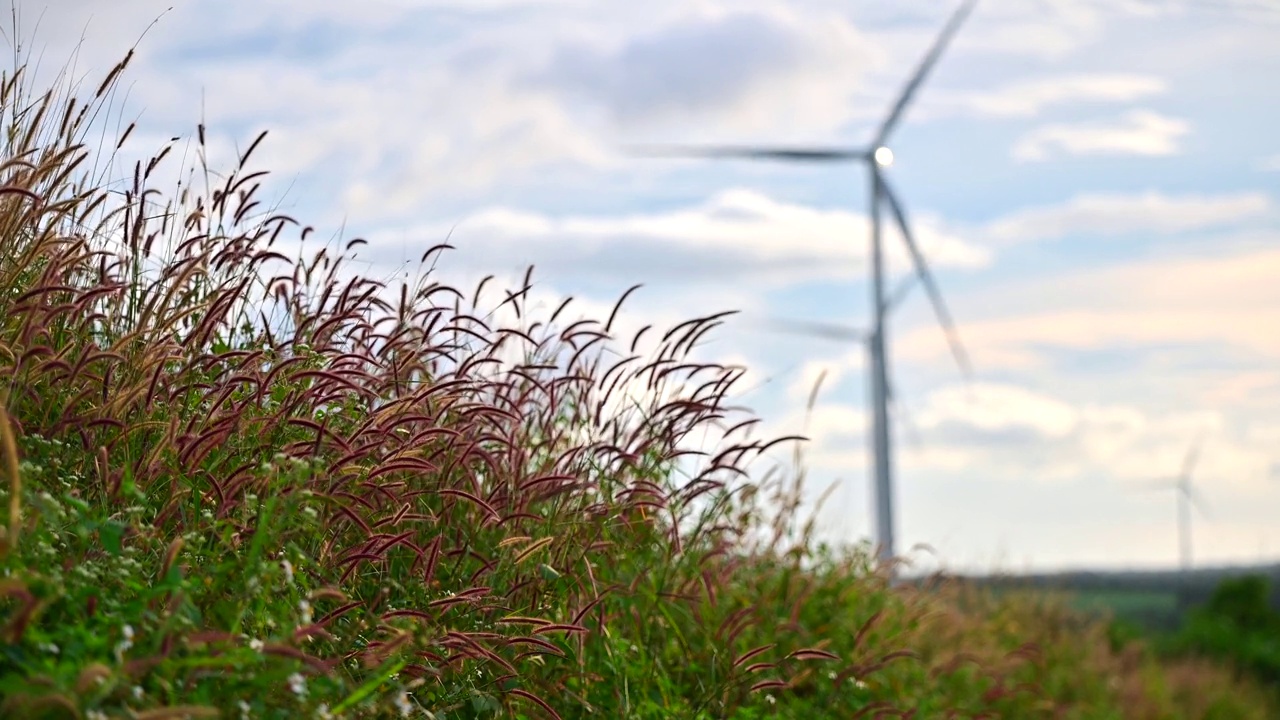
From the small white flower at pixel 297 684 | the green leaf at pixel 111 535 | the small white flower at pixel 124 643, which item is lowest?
the small white flower at pixel 297 684

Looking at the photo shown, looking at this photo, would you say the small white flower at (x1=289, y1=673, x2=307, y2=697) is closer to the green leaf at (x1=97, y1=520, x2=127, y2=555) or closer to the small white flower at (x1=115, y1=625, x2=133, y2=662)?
the small white flower at (x1=115, y1=625, x2=133, y2=662)

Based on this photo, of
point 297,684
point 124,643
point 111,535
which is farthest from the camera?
point 111,535

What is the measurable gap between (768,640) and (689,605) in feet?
3.00

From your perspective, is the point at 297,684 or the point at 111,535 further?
the point at 111,535

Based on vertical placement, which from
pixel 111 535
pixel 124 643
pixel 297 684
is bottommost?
pixel 297 684

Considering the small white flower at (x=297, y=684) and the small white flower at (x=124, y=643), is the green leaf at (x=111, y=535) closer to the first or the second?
the small white flower at (x=124, y=643)

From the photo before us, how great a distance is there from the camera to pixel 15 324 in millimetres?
4734

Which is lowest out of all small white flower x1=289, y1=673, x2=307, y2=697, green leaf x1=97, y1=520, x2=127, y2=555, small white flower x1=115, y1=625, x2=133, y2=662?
small white flower x1=289, y1=673, x2=307, y2=697

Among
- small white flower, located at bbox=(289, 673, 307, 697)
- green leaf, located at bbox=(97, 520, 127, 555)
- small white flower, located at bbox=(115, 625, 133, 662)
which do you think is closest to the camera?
small white flower, located at bbox=(115, 625, 133, 662)

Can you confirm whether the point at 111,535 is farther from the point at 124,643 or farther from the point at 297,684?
the point at 297,684

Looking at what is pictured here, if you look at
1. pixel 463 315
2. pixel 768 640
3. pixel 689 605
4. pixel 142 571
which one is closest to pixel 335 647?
pixel 142 571

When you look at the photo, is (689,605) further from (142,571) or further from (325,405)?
(142,571)

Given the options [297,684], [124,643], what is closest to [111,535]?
[124,643]

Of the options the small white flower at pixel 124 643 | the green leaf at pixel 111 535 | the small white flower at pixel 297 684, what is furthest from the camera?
the green leaf at pixel 111 535
